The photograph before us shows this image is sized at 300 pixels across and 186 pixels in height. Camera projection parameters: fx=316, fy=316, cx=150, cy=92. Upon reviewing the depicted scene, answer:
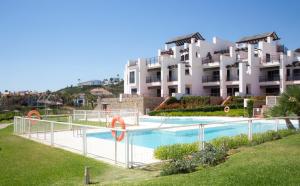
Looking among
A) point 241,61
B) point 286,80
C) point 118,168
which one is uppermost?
point 241,61

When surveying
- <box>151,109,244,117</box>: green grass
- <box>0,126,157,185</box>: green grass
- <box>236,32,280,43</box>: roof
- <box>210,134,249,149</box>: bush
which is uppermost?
<box>236,32,280,43</box>: roof

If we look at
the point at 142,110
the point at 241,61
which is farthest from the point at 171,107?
the point at 241,61

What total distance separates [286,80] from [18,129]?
35405 millimetres

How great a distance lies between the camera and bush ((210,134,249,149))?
38.1ft

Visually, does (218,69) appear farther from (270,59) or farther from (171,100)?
(171,100)

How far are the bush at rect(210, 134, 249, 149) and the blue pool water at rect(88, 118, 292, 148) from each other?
261 millimetres

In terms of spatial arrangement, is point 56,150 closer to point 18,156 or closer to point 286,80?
point 18,156

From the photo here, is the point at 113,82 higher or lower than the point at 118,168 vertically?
higher

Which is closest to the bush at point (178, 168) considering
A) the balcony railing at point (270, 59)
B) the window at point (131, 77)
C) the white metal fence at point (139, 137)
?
the white metal fence at point (139, 137)

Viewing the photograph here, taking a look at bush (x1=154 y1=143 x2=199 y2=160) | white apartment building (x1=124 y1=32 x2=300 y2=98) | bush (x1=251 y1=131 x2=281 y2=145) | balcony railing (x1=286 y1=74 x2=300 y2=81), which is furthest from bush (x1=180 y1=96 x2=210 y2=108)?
Answer: bush (x1=154 y1=143 x2=199 y2=160)

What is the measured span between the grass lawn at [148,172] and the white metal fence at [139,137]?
770 mm

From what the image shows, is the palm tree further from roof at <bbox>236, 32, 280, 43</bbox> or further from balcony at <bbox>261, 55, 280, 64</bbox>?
roof at <bbox>236, 32, 280, 43</bbox>

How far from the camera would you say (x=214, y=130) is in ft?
43.0

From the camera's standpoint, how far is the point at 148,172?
8.53 meters
